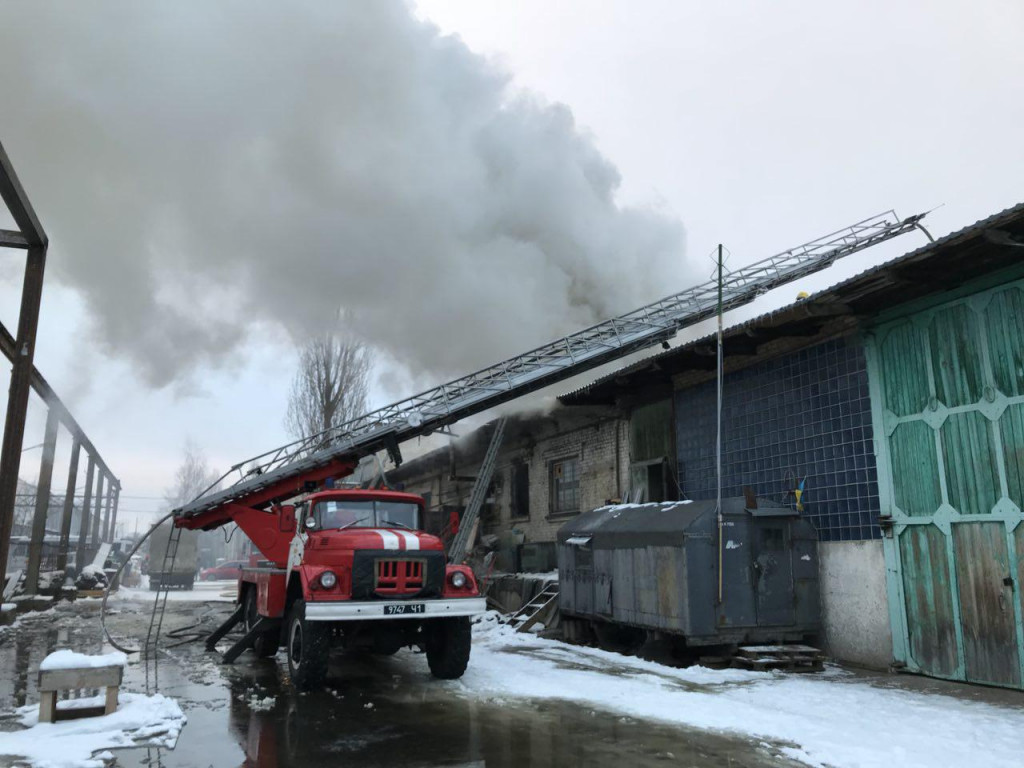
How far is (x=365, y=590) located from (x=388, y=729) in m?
1.84

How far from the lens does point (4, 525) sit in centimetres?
699

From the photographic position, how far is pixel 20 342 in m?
7.41

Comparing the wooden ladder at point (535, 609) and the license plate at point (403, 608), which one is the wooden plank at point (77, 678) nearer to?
the license plate at point (403, 608)

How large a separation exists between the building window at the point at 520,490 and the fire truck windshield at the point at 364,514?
8.70m

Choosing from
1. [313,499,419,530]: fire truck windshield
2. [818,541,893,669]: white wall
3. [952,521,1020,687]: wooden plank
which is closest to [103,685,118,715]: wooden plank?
[313,499,419,530]: fire truck windshield

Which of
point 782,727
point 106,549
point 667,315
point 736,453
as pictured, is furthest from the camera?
point 106,549

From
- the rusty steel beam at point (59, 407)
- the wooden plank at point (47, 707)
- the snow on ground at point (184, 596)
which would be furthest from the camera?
the snow on ground at point (184, 596)

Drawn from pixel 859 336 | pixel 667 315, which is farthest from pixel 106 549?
pixel 859 336

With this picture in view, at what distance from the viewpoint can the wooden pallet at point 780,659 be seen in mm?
8539

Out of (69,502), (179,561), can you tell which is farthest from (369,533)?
(179,561)

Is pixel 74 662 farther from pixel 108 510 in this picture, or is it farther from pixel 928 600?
pixel 108 510

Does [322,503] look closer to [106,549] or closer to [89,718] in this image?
[89,718]

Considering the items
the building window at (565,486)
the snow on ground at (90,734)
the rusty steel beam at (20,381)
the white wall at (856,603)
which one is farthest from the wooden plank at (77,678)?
the building window at (565,486)

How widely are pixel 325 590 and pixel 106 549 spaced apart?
83.6 feet
